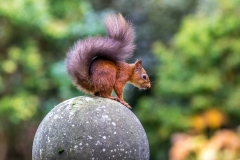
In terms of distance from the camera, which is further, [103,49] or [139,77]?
[139,77]

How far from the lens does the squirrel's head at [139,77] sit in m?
3.21

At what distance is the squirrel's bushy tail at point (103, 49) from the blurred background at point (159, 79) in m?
4.18

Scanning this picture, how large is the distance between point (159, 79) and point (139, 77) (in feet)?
19.0

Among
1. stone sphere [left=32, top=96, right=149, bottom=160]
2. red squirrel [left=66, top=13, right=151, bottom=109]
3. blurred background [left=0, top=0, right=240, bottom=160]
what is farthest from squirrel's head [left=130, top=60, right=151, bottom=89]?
blurred background [left=0, top=0, right=240, bottom=160]

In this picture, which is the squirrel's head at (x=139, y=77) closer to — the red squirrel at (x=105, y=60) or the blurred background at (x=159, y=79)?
the red squirrel at (x=105, y=60)

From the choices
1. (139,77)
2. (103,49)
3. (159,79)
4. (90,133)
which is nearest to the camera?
(90,133)

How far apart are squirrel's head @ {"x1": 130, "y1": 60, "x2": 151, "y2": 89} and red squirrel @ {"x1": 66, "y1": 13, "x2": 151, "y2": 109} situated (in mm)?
94

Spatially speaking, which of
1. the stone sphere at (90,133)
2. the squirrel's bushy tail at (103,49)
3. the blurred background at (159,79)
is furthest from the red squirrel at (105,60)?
the blurred background at (159,79)

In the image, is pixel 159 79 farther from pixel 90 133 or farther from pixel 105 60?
pixel 90 133

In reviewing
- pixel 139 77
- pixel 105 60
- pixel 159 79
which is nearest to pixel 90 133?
pixel 105 60

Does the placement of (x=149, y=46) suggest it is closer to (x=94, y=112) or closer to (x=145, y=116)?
(x=145, y=116)

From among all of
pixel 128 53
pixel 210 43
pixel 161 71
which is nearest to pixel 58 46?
pixel 161 71

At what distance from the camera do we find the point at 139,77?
3.23 meters

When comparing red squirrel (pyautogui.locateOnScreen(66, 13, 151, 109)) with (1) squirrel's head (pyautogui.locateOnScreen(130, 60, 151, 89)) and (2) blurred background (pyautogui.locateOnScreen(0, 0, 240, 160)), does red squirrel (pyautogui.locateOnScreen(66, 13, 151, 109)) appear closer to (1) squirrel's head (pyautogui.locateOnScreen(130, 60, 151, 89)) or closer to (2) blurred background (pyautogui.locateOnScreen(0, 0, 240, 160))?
(1) squirrel's head (pyautogui.locateOnScreen(130, 60, 151, 89))
